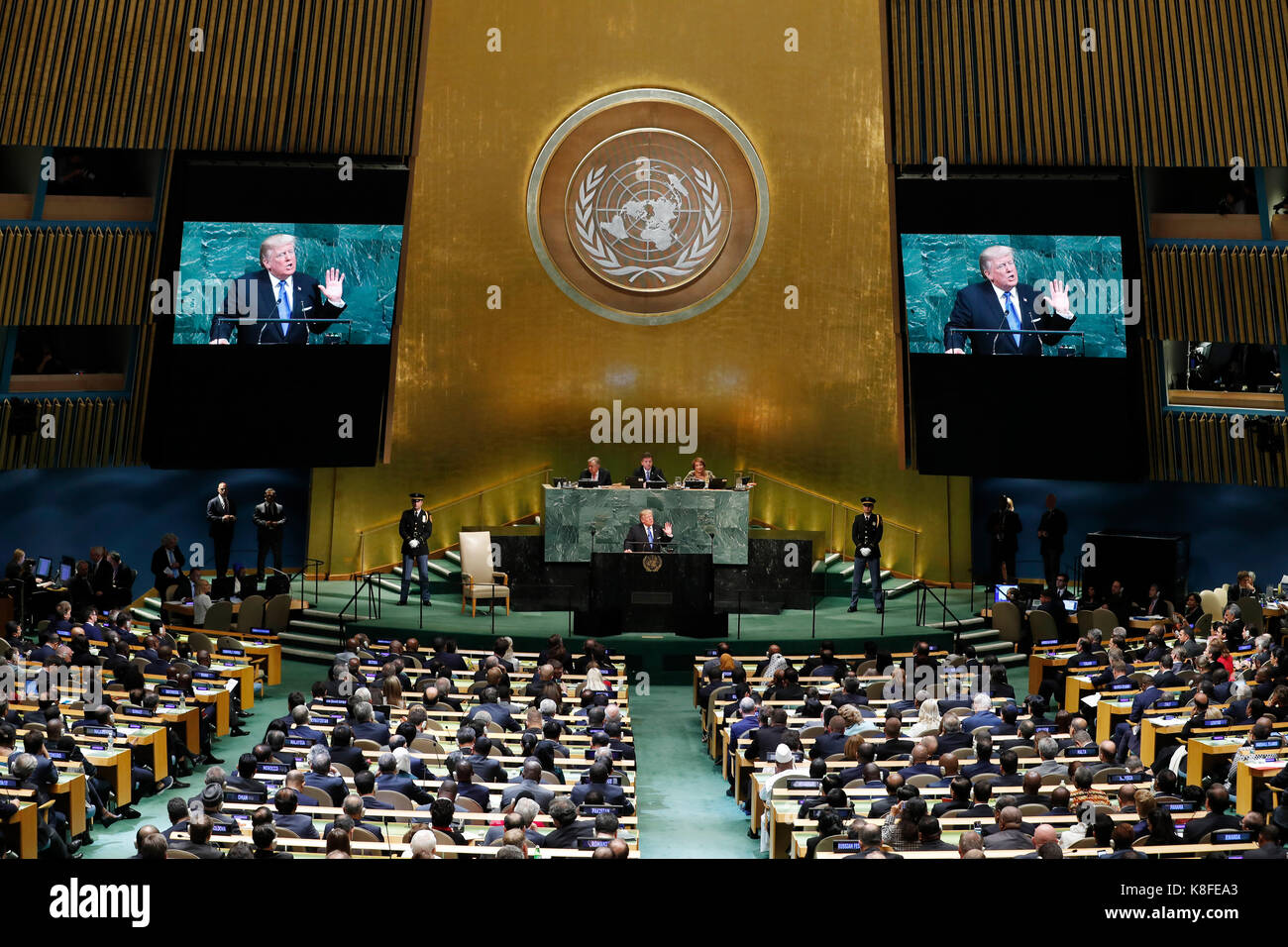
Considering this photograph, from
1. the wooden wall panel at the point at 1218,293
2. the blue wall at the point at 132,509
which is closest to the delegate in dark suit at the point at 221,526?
the blue wall at the point at 132,509

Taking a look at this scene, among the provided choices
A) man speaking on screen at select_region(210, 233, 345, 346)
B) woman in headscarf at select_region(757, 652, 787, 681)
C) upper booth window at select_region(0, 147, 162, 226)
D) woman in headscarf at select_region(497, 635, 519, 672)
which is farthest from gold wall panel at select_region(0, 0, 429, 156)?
woman in headscarf at select_region(757, 652, 787, 681)

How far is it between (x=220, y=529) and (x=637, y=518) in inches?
214

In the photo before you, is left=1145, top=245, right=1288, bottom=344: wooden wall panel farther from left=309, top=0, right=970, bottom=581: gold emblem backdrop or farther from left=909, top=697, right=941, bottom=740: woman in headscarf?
left=909, top=697, right=941, bottom=740: woman in headscarf

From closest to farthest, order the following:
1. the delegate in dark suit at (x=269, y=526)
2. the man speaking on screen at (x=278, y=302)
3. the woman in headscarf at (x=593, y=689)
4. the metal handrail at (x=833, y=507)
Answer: the woman in headscarf at (x=593, y=689) < the man speaking on screen at (x=278, y=302) < the delegate in dark suit at (x=269, y=526) < the metal handrail at (x=833, y=507)

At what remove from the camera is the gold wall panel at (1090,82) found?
19.2 metres

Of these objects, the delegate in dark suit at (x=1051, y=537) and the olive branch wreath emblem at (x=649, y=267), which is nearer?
the delegate in dark suit at (x=1051, y=537)

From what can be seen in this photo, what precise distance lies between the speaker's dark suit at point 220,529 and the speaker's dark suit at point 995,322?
950 cm

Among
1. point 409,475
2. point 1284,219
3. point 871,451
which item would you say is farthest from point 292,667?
point 1284,219

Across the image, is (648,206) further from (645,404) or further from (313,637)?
(313,637)

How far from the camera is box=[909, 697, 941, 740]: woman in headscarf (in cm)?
1288

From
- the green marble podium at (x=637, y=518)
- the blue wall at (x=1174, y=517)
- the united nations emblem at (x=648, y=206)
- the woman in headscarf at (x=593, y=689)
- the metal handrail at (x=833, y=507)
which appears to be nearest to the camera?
the woman in headscarf at (x=593, y=689)

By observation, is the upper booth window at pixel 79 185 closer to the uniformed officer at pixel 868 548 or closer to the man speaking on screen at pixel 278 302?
the man speaking on screen at pixel 278 302

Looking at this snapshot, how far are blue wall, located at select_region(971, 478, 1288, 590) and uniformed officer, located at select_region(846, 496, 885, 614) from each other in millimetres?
3128

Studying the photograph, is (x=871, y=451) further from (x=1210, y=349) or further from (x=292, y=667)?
(x=292, y=667)
